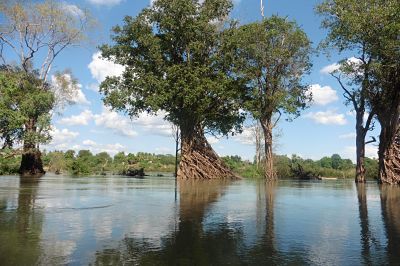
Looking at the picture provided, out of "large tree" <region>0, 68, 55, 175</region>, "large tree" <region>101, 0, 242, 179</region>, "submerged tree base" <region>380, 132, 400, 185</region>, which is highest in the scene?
"large tree" <region>101, 0, 242, 179</region>

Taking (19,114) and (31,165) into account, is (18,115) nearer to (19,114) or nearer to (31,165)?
(19,114)

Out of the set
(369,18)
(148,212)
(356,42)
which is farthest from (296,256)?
(356,42)

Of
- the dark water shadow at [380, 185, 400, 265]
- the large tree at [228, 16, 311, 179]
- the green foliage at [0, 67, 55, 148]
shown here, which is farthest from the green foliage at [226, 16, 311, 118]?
the dark water shadow at [380, 185, 400, 265]

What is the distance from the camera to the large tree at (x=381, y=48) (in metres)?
24.6

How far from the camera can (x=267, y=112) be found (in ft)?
121

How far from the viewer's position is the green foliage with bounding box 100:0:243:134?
34.5 meters

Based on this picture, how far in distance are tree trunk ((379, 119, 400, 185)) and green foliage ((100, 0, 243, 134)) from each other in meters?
12.8

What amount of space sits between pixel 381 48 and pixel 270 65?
11.5 m

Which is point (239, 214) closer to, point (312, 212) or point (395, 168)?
point (312, 212)

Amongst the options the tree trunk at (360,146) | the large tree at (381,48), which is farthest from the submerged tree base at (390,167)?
the tree trunk at (360,146)

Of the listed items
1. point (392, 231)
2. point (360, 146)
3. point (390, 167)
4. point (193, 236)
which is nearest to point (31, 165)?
point (360, 146)

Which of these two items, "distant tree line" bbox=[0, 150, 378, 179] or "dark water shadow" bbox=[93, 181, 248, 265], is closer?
"dark water shadow" bbox=[93, 181, 248, 265]

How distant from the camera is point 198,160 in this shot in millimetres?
37312

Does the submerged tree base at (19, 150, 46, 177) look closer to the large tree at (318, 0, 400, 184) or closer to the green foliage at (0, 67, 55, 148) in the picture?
the green foliage at (0, 67, 55, 148)
